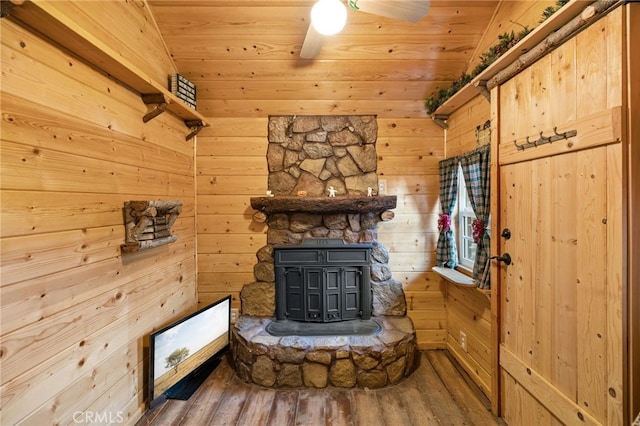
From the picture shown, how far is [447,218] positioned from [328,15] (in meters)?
2.02

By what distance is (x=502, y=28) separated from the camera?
218 cm

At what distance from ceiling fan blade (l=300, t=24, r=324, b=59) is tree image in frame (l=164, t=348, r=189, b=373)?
2415mm

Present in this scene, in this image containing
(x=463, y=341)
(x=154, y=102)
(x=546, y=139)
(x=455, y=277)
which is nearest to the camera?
(x=546, y=139)

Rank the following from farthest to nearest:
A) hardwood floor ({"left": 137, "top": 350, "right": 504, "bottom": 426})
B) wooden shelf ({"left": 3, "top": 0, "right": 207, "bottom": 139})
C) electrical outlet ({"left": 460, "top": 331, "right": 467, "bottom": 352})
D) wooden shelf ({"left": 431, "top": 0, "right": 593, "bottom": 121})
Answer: electrical outlet ({"left": 460, "top": 331, "right": 467, "bottom": 352}) < hardwood floor ({"left": 137, "top": 350, "right": 504, "bottom": 426}) < wooden shelf ({"left": 431, "top": 0, "right": 593, "bottom": 121}) < wooden shelf ({"left": 3, "top": 0, "right": 207, "bottom": 139})

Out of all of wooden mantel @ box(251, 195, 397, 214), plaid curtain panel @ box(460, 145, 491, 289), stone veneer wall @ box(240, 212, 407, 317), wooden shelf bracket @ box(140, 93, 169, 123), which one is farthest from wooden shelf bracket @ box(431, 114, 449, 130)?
wooden shelf bracket @ box(140, 93, 169, 123)

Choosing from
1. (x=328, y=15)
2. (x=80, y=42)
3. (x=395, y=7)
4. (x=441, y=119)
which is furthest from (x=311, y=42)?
(x=441, y=119)

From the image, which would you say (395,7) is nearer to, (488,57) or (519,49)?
(519,49)

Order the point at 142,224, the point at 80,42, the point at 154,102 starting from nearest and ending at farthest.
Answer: the point at 80,42, the point at 142,224, the point at 154,102

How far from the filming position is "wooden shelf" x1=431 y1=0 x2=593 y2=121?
1279 millimetres

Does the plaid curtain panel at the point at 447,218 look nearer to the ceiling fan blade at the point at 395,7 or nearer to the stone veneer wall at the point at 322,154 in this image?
the stone veneer wall at the point at 322,154

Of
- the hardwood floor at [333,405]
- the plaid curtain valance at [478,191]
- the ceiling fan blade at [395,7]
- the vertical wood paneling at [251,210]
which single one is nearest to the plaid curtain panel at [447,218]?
the plaid curtain valance at [478,191]

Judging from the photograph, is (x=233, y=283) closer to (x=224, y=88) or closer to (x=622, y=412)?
(x=224, y=88)

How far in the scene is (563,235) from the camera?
56.0 inches

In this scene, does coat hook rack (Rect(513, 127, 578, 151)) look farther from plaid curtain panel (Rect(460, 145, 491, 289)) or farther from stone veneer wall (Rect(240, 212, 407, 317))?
stone veneer wall (Rect(240, 212, 407, 317))
